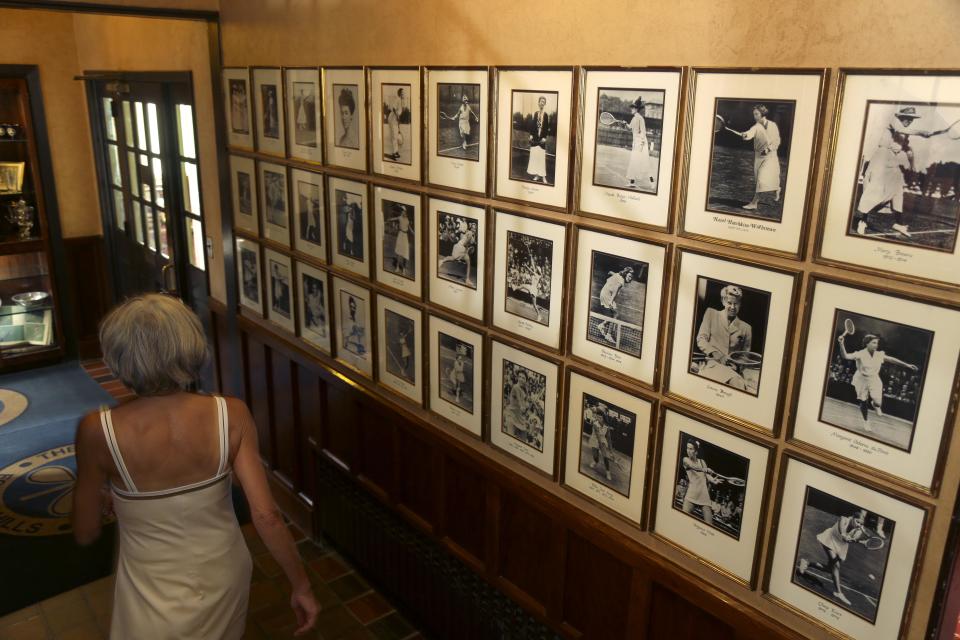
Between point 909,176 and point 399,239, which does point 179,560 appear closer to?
point 399,239

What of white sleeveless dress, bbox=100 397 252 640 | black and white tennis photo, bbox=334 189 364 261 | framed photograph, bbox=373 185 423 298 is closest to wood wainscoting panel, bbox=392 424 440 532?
framed photograph, bbox=373 185 423 298

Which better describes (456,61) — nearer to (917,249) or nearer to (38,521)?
(917,249)

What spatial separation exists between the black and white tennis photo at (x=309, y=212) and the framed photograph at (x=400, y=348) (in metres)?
0.50

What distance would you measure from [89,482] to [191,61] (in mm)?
2726

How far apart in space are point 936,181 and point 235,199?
3.22 m

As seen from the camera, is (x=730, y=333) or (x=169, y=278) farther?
(x=169, y=278)

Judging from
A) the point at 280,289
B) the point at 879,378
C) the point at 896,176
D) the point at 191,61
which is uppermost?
the point at 191,61

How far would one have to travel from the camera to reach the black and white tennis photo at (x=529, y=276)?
2.19 meters

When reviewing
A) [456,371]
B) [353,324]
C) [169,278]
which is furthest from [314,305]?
[169,278]

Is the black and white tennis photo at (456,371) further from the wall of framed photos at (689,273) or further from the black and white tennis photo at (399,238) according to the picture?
the black and white tennis photo at (399,238)

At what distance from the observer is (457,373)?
2637mm

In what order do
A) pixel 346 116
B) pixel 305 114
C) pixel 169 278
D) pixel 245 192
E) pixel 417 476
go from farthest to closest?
1. pixel 169 278
2. pixel 245 192
3. pixel 305 114
4. pixel 417 476
5. pixel 346 116

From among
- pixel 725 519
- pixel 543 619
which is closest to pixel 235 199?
pixel 543 619

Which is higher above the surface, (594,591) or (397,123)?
(397,123)
